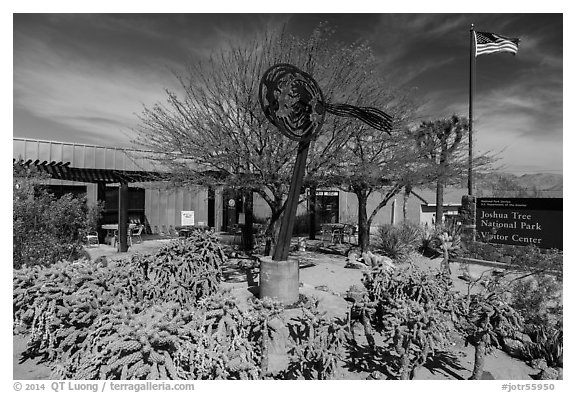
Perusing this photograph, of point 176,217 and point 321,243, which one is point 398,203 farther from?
point 176,217

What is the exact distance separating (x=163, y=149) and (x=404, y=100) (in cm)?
788

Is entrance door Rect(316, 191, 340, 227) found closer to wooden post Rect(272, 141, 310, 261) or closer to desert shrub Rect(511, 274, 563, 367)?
wooden post Rect(272, 141, 310, 261)

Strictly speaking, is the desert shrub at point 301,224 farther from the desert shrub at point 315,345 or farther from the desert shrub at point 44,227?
the desert shrub at point 315,345

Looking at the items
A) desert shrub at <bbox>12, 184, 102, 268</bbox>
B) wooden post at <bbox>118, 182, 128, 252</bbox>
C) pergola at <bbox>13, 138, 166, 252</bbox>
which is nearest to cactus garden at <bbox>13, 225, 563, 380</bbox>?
desert shrub at <bbox>12, 184, 102, 268</bbox>

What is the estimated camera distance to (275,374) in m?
3.97

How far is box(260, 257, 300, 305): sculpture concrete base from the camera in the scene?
6449mm

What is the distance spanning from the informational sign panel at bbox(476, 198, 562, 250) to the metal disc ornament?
305 inches

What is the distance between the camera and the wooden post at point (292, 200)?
6453 millimetres

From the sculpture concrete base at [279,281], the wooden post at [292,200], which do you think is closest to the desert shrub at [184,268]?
the sculpture concrete base at [279,281]

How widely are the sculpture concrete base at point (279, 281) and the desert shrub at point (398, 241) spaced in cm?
639

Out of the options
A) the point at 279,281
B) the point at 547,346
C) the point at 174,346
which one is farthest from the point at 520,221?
the point at 174,346

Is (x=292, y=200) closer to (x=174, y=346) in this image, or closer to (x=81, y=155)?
(x=174, y=346)

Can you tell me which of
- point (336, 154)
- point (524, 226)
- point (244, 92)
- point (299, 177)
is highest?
point (244, 92)

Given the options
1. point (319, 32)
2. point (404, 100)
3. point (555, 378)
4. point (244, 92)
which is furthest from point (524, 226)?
point (244, 92)
